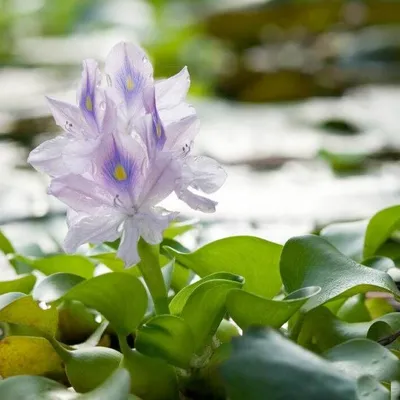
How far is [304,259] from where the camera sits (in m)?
0.66

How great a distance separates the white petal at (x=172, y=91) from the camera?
64 cm

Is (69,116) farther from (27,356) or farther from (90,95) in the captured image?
(27,356)

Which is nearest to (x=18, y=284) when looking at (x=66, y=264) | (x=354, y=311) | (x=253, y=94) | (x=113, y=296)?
(x=66, y=264)

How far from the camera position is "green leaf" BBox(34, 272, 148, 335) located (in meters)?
0.60

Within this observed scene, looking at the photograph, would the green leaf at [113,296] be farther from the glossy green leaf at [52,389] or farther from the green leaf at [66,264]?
the green leaf at [66,264]

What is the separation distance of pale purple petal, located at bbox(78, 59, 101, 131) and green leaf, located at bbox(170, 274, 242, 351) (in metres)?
0.13

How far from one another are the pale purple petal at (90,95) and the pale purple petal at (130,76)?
2 centimetres

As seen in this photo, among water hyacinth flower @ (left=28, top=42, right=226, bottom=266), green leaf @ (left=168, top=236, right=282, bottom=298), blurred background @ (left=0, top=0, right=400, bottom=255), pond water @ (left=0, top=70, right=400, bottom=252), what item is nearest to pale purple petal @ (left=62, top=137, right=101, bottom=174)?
water hyacinth flower @ (left=28, top=42, right=226, bottom=266)

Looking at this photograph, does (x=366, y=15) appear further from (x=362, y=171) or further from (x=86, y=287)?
(x=86, y=287)

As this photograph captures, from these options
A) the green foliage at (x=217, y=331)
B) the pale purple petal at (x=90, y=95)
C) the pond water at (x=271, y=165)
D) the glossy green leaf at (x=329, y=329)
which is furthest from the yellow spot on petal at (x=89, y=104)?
the pond water at (x=271, y=165)

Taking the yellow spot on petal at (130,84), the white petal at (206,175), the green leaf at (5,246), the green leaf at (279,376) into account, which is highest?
the yellow spot on petal at (130,84)

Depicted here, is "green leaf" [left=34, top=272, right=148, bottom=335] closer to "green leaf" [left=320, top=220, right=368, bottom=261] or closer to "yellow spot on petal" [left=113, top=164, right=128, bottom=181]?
"yellow spot on petal" [left=113, top=164, right=128, bottom=181]

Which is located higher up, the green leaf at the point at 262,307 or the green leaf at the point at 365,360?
the green leaf at the point at 262,307

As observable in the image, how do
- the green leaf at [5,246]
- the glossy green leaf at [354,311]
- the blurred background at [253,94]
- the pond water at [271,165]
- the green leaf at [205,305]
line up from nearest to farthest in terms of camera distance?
1. the green leaf at [205,305]
2. the glossy green leaf at [354,311]
3. the green leaf at [5,246]
4. the pond water at [271,165]
5. the blurred background at [253,94]
